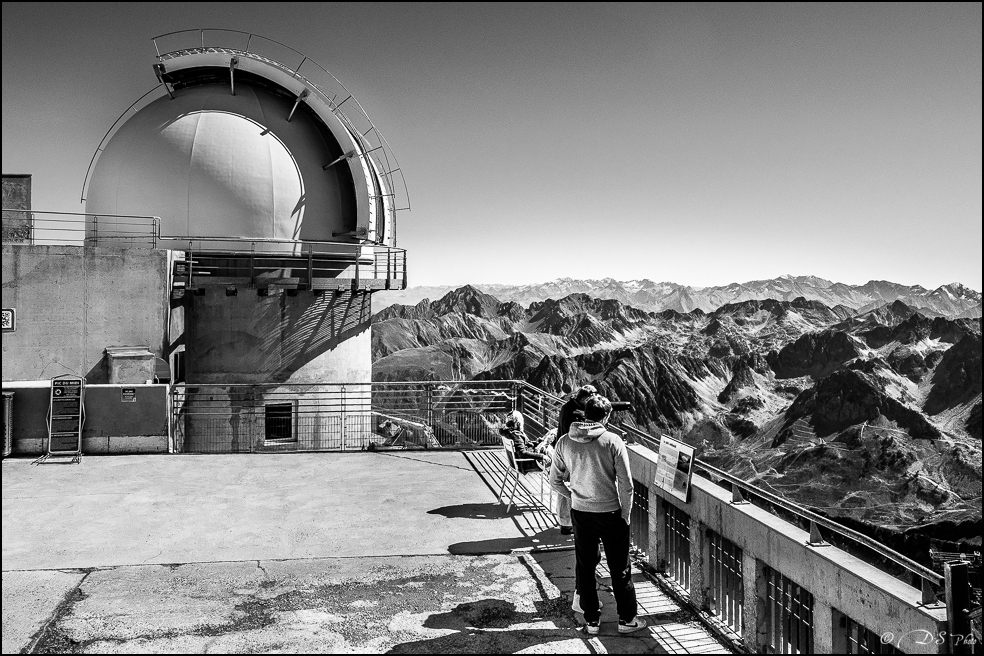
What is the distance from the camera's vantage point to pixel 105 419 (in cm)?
1165

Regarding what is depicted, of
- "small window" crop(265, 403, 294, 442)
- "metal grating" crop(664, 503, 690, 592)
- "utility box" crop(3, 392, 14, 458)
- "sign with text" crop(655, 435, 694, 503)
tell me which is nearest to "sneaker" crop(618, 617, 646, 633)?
"metal grating" crop(664, 503, 690, 592)

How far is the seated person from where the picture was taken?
811cm

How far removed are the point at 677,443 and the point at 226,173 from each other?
22155 mm

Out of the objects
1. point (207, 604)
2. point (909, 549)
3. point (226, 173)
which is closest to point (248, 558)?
point (207, 604)

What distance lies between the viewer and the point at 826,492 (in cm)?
Result: 18350

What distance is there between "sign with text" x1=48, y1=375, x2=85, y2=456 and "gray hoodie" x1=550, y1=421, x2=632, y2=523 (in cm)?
947

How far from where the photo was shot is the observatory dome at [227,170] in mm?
23984

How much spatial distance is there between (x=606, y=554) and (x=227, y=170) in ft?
74.9

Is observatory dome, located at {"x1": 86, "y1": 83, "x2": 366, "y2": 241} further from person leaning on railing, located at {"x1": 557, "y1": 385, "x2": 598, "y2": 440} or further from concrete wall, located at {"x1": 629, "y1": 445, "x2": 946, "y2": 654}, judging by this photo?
concrete wall, located at {"x1": 629, "y1": 445, "x2": 946, "y2": 654}

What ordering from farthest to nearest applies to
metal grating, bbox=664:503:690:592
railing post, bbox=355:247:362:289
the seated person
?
railing post, bbox=355:247:362:289
the seated person
metal grating, bbox=664:503:690:592

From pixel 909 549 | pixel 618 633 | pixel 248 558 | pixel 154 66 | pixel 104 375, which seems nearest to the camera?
pixel 618 633

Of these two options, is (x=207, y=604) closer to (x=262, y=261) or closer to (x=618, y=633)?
(x=618, y=633)

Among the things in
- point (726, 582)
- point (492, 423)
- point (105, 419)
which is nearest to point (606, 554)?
point (726, 582)

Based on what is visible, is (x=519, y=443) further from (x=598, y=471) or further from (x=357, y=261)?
(x=357, y=261)
